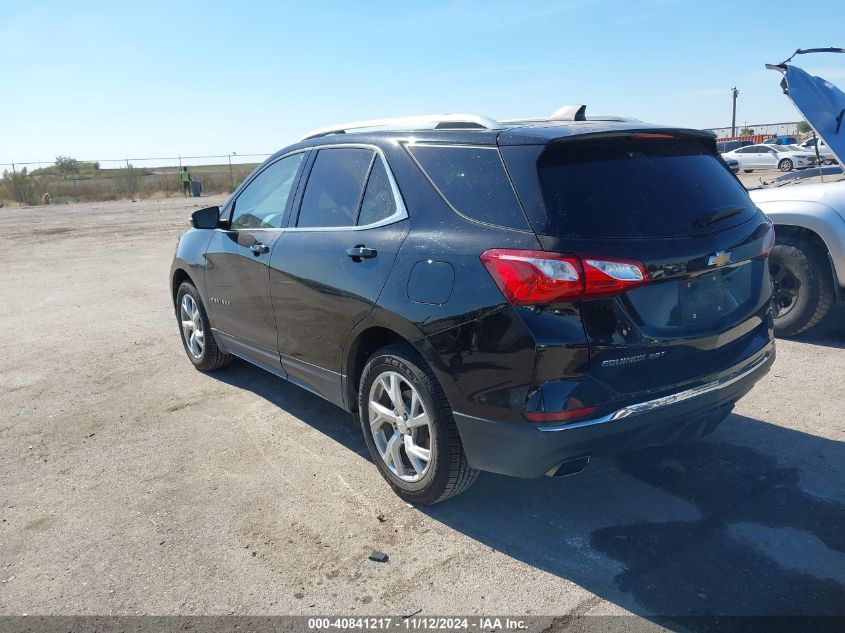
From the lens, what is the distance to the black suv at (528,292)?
2797 millimetres

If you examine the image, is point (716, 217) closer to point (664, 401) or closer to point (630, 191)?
point (630, 191)

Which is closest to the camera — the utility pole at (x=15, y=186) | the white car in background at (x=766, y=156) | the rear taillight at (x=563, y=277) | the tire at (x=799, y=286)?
the rear taillight at (x=563, y=277)

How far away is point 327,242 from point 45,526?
80.2 inches

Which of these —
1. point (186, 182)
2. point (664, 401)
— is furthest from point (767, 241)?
point (186, 182)

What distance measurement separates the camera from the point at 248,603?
9.37ft

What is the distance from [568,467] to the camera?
2955 mm

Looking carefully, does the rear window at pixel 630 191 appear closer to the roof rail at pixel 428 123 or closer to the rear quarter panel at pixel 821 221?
the roof rail at pixel 428 123

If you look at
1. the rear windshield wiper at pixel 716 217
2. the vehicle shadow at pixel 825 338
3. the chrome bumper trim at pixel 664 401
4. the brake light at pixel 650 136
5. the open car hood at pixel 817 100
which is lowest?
the vehicle shadow at pixel 825 338

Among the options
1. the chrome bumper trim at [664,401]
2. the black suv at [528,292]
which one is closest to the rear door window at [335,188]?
the black suv at [528,292]

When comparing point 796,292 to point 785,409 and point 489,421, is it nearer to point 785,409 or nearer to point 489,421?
point 785,409

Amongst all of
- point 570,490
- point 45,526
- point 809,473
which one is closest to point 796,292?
point 809,473

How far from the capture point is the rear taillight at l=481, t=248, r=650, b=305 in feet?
8.98

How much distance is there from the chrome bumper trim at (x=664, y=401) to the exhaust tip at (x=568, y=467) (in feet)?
0.64

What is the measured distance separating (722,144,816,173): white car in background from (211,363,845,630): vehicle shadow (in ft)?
105
